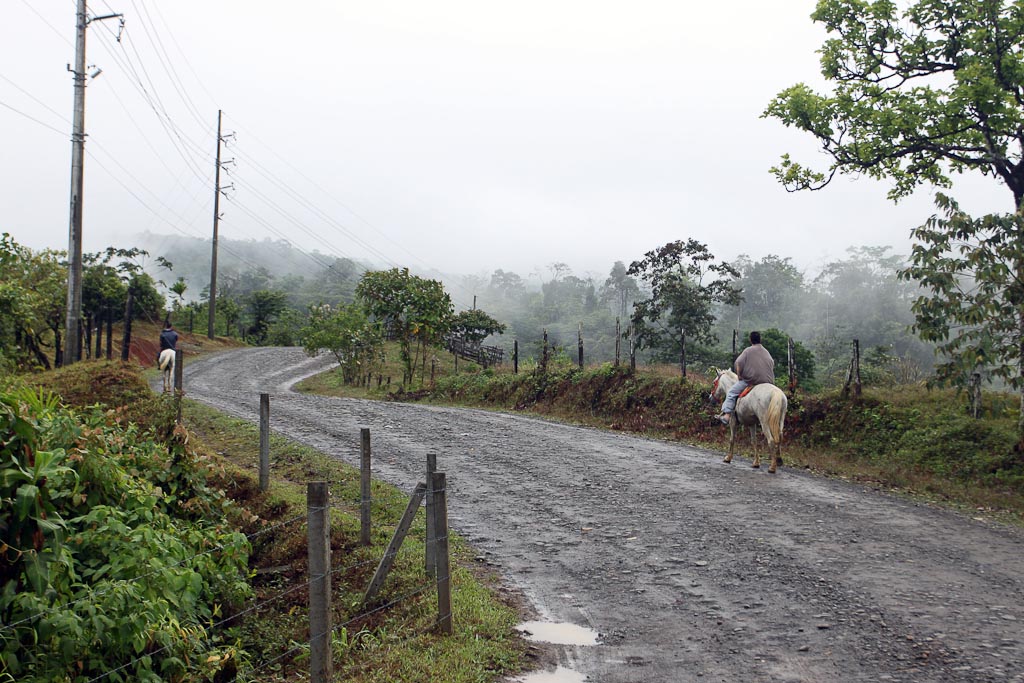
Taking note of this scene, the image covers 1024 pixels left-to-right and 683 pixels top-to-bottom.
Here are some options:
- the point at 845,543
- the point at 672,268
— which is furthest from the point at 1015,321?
the point at 672,268

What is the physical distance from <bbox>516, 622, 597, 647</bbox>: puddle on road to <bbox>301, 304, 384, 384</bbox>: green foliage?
2683cm

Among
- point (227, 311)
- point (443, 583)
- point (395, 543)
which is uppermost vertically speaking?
point (227, 311)

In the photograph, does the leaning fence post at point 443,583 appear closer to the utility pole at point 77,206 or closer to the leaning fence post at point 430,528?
the leaning fence post at point 430,528

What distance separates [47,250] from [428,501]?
102 ft

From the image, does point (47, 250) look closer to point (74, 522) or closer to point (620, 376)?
point (620, 376)

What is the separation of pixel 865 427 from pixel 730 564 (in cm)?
905

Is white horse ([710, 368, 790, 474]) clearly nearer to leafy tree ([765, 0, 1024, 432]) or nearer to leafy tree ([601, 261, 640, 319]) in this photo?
leafy tree ([765, 0, 1024, 432])

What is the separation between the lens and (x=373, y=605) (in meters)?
7.29

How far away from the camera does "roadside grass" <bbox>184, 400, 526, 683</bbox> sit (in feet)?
19.4

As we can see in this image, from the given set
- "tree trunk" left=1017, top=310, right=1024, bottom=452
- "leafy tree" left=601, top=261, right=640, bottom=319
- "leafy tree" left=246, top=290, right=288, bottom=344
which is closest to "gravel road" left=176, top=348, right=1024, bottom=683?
"tree trunk" left=1017, top=310, right=1024, bottom=452

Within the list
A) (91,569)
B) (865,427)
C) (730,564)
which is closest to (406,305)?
(865,427)

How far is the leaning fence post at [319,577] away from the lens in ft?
15.8

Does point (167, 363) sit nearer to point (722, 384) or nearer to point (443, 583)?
point (722, 384)

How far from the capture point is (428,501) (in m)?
6.82
